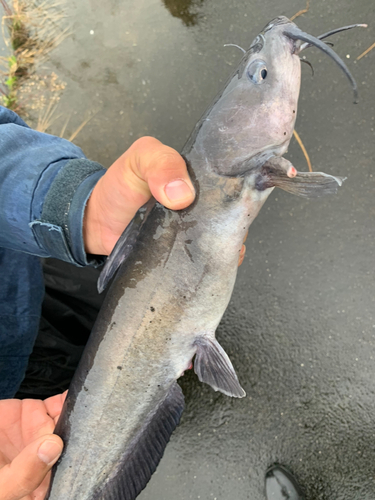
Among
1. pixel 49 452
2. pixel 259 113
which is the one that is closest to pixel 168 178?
pixel 259 113

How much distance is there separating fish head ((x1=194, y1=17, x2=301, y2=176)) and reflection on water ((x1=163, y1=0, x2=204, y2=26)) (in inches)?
70.6

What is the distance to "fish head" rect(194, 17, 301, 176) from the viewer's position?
1.42 metres

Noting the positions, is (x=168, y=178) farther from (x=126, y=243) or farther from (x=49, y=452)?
(x=49, y=452)

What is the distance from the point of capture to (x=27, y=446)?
1469 millimetres

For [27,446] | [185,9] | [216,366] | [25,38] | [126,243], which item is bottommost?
[216,366]

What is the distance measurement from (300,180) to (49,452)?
1597 mm

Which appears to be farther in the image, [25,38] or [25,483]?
[25,38]

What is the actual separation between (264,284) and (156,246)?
1.43 meters

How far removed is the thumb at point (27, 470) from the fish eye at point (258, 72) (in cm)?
183

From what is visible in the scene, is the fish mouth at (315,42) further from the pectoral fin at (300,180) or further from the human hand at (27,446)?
the human hand at (27,446)

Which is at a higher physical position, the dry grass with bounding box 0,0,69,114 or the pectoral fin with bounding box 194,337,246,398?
the dry grass with bounding box 0,0,69,114

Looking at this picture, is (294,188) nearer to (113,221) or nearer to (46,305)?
(113,221)

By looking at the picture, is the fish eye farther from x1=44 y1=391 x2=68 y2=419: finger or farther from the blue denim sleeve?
x1=44 y1=391 x2=68 y2=419: finger

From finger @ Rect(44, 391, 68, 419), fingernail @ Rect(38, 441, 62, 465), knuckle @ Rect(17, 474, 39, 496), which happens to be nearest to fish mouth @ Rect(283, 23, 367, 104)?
fingernail @ Rect(38, 441, 62, 465)
